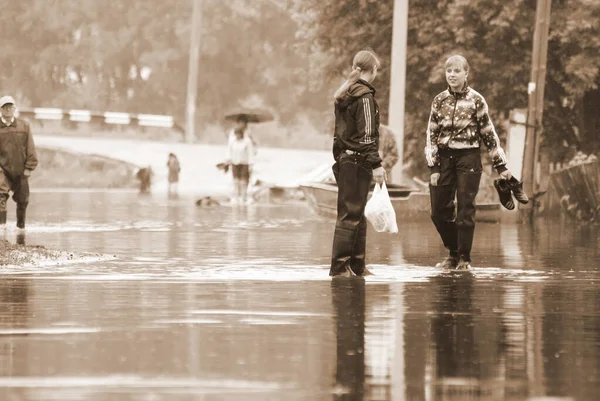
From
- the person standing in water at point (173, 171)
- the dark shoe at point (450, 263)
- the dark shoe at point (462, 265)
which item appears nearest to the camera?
the dark shoe at point (462, 265)

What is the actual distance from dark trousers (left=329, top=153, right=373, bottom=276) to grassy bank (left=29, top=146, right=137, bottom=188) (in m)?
40.2

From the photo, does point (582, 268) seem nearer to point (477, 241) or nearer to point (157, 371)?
point (477, 241)

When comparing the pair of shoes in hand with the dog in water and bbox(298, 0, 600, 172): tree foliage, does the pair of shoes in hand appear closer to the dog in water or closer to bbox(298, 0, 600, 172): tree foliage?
bbox(298, 0, 600, 172): tree foliage

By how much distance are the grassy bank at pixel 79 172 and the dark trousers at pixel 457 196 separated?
1545 inches

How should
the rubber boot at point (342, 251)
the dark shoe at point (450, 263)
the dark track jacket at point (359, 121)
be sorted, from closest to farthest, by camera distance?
the dark track jacket at point (359, 121) → the rubber boot at point (342, 251) → the dark shoe at point (450, 263)

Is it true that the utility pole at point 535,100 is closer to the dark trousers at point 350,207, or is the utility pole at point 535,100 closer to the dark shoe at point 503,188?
the dark shoe at point 503,188

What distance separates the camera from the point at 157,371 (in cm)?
895

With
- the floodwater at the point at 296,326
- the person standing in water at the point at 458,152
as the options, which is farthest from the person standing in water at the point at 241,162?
the person standing in water at the point at 458,152

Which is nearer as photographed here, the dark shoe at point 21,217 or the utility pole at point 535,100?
the dark shoe at point 21,217

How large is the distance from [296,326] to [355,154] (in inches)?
168

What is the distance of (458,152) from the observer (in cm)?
1623

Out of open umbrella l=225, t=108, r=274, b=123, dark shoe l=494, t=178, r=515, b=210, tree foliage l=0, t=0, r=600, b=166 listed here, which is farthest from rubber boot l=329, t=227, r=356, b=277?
tree foliage l=0, t=0, r=600, b=166

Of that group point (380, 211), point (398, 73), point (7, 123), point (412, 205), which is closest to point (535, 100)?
point (412, 205)

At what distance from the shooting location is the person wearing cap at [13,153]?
22.8 meters
